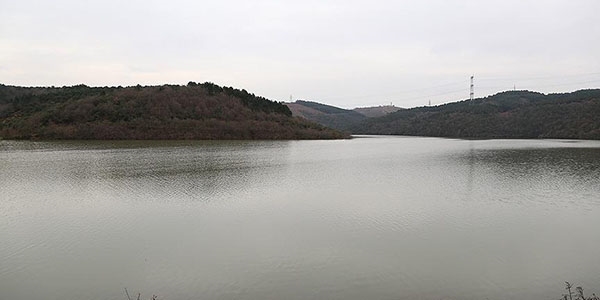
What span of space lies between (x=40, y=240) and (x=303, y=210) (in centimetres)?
803

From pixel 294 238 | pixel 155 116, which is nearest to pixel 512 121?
pixel 155 116

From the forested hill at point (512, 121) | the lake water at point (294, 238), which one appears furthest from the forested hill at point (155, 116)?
the forested hill at point (512, 121)

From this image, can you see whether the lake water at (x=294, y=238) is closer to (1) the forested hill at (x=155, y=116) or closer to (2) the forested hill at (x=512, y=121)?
(1) the forested hill at (x=155, y=116)

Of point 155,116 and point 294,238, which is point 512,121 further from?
point 294,238

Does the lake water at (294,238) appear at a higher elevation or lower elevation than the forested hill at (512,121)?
lower

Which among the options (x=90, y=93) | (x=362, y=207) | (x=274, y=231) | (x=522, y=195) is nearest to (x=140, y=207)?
(x=274, y=231)

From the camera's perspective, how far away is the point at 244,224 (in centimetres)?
1207

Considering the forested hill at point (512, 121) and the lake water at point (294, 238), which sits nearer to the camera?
the lake water at point (294, 238)

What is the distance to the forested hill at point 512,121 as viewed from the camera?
294 ft

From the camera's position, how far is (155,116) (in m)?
73.9

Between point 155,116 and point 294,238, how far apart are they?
69.5 meters

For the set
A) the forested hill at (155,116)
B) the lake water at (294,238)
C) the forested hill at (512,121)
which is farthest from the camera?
the forested hill at (512,121)

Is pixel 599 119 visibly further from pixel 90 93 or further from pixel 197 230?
pixel 90 93

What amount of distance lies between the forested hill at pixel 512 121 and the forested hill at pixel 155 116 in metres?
50.2
